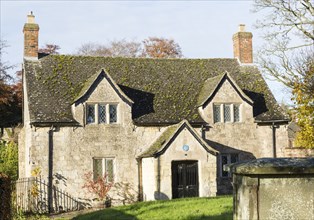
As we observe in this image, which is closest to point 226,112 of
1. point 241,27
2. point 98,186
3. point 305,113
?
point 305,113

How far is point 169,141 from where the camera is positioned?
25375mm

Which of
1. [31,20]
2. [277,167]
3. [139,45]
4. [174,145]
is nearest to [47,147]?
[174,145]

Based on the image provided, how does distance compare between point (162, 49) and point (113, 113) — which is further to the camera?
point (162, 49)

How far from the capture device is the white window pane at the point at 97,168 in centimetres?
2670

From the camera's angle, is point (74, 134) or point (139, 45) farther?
point (139, 45)

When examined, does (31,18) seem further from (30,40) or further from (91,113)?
(91,113)

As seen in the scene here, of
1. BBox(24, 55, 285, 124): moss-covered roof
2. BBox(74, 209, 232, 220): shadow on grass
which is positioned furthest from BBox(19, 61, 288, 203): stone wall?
BBox(74, 209, 232, 220): shadow on grass

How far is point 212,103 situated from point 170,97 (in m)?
2.64

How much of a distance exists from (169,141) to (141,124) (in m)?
2.71

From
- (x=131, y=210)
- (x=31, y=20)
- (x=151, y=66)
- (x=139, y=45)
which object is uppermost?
(x=139, y=45)

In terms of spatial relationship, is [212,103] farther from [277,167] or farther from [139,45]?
[139,45]

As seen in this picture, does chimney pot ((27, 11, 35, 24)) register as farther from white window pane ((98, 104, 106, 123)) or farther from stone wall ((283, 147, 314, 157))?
stone wall ((283, 147, 314, 157))

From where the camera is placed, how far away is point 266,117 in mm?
29531

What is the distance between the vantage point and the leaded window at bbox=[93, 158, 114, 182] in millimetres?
26797
